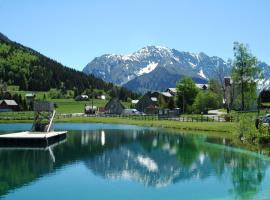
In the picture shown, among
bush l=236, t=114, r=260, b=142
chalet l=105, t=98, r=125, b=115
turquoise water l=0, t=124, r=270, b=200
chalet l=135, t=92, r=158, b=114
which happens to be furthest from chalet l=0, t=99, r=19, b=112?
bush l=236, t=114, r=260, b=142

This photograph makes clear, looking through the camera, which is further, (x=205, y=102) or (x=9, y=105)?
(x=9, y=105)

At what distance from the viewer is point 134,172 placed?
134 ft

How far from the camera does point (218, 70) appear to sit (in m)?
129

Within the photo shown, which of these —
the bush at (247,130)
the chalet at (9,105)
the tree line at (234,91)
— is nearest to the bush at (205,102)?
the tree line at (234,91)

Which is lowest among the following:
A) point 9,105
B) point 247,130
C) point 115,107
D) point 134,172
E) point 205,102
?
point 134,172

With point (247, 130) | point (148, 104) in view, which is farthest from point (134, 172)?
point (148, 104)

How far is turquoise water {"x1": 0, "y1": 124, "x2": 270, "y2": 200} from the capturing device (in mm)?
31925

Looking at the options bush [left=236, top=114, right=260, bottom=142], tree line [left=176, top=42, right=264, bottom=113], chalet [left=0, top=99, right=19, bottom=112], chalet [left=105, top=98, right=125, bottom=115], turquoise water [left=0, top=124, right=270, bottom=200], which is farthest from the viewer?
chalet [left=0, top=99, right=19, bottom=112]

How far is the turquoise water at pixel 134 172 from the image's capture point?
31.9m

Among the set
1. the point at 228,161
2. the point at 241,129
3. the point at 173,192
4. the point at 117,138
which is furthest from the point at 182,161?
the point at 117,138

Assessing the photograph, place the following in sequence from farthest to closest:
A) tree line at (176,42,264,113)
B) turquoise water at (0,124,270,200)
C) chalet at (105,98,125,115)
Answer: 1. chalet at (105,98,125,115)
2. tree line at (176,42,264,113)
3. turquoise water at (0,124,270,200)

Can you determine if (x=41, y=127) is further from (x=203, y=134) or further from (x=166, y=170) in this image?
(x=166, y=170)

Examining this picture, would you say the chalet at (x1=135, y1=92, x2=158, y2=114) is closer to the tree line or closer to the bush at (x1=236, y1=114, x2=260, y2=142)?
the tree line

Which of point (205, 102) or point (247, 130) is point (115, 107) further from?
point (247, 130)
